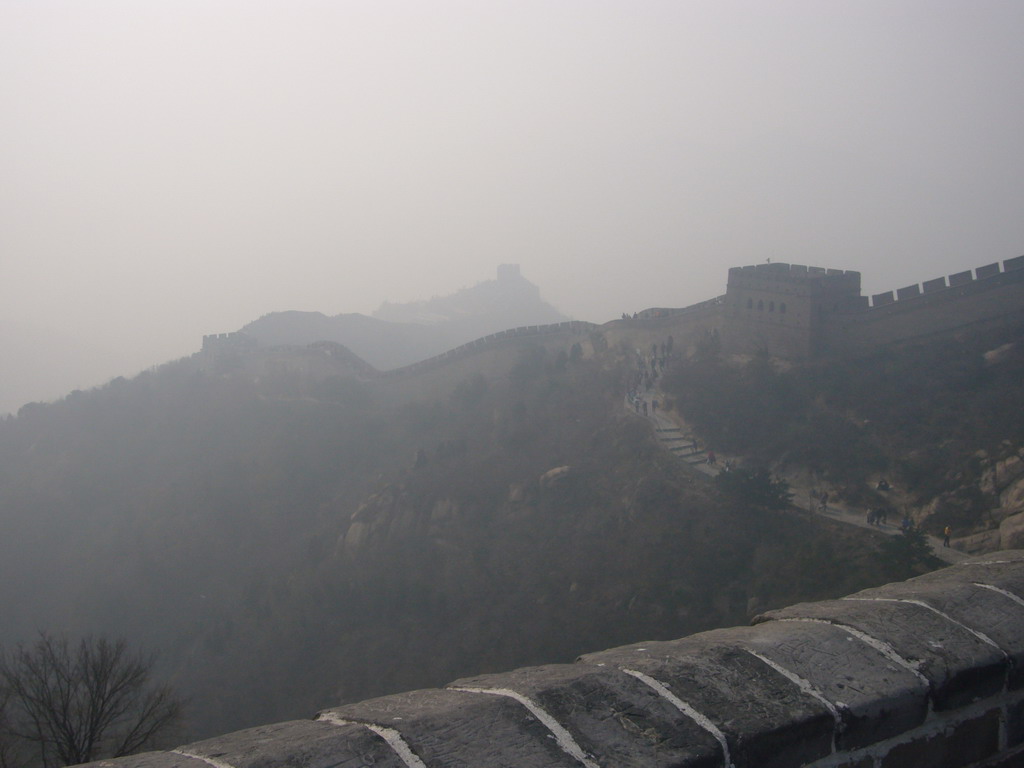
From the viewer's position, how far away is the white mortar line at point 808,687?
7.20ft

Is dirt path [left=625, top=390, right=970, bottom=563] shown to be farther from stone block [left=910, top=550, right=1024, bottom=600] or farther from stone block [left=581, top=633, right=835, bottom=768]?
stone block [left=581, top=633, right=835, bottom=768]

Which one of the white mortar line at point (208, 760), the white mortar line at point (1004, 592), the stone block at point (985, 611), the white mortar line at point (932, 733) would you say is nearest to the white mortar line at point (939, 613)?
the stone block at point (985, 611)

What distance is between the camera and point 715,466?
18.7 m

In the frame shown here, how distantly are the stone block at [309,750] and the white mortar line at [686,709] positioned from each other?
0.71 m

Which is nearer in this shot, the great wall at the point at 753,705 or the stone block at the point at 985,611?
the great wall at the point at 753,705

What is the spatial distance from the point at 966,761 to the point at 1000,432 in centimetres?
1493

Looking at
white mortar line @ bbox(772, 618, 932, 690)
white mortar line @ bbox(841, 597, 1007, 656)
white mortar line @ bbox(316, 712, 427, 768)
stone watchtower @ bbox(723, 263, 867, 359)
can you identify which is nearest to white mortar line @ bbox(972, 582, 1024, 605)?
white mortar line @ bbox(841, 597, 1007, 656)

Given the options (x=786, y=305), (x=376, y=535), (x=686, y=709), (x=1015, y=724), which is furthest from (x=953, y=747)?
(x=376, y=535)

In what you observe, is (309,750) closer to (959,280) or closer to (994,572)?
(994,572)

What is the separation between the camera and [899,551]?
12.3 metres

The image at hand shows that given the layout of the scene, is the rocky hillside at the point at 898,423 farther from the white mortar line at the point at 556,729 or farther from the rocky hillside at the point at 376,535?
the white mortar line at the point at 556,729

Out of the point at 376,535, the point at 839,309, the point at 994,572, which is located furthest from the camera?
the point at 376,535

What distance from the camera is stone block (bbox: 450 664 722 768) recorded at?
79.1 inches

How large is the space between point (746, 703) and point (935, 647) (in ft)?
2.24
